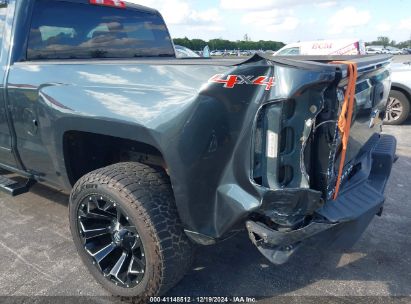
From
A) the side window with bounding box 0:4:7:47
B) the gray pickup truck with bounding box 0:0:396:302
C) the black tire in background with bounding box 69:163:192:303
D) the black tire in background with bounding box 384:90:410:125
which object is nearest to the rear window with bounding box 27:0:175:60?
the gray pickup truck with bounding box 0:0:396:302

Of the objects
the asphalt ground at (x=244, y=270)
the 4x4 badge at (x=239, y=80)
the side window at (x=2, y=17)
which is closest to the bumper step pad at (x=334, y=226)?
the asphalt ground at (x=244, y=270)

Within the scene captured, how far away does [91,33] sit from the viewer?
363 centimetres

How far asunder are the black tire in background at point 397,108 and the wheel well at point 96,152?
6.39 metres

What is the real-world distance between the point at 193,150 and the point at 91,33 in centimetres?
221

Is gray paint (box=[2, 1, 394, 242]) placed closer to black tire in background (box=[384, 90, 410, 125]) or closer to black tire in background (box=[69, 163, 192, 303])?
black tire in background (box=[69, 163, 192, 303])

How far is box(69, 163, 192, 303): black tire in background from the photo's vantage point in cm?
219

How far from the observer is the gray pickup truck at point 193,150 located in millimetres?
1887

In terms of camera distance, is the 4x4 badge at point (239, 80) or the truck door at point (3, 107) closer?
the 4x4 badge at point (239, 80)

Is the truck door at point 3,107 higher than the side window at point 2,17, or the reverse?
the side window at point 2,17

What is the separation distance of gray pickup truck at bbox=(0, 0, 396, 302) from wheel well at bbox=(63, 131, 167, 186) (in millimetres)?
10

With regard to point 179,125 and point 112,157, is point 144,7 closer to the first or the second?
point 112,157

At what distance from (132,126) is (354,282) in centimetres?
183

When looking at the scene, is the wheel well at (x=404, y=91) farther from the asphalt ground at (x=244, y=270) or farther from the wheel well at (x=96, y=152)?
the wheel well at (x=96, y=152)

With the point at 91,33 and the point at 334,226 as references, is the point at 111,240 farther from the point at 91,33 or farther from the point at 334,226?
the point at 91,33
